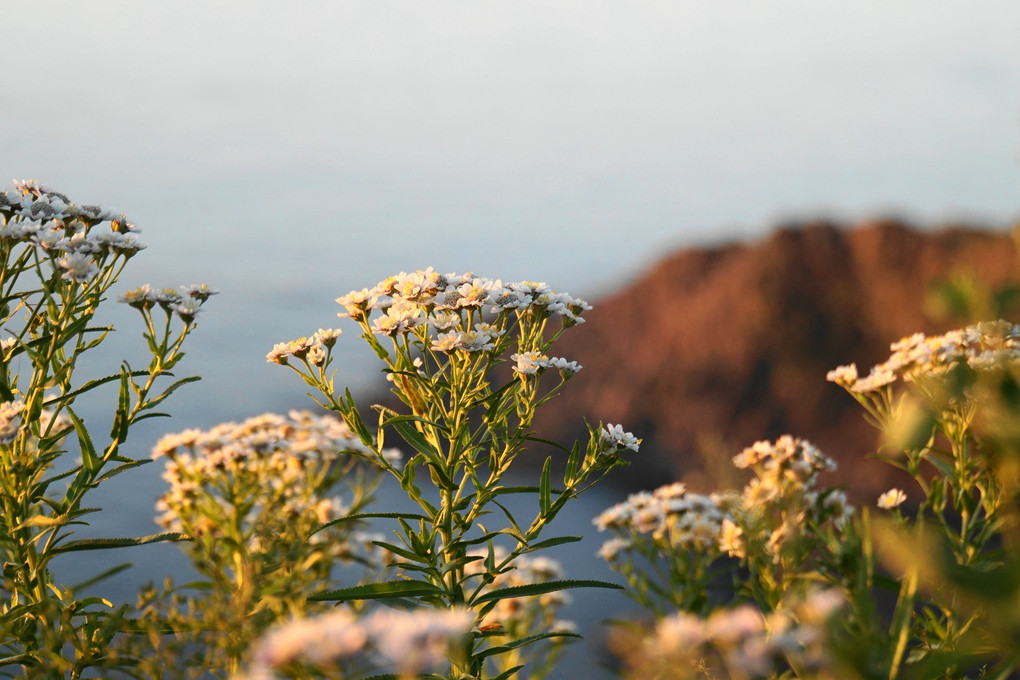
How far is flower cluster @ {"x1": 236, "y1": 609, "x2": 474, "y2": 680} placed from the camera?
A: 0.97 m

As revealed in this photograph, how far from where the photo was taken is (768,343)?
8.29 metres

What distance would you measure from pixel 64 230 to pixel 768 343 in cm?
690

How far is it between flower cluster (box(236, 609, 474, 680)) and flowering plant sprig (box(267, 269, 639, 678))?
1074 mm

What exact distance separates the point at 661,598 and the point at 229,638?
172 cm

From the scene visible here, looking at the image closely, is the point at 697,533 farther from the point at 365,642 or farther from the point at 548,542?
the point at 365,642

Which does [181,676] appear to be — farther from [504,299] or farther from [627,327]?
[627,327]

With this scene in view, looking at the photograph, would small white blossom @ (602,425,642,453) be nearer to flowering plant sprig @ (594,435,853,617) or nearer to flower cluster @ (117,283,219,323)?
flowering plant sprig @ (594,435,853,617)

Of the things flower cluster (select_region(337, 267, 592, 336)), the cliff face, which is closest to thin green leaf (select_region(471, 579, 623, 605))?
flower cluster (select_region(337, 267, 592, 336))

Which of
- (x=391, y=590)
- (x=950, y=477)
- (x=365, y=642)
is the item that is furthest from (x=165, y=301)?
(x=950, y=477)

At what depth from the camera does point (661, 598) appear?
2811 millimetres

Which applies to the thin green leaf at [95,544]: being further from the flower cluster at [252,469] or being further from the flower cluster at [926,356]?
the flower cluster at [926,356]

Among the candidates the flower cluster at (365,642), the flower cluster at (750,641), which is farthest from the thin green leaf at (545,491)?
the flower cluster at (365,642)

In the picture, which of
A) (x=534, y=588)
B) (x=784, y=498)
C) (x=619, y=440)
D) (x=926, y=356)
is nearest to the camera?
(x=784, y=498)

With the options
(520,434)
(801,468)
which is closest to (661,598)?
(801,468)
